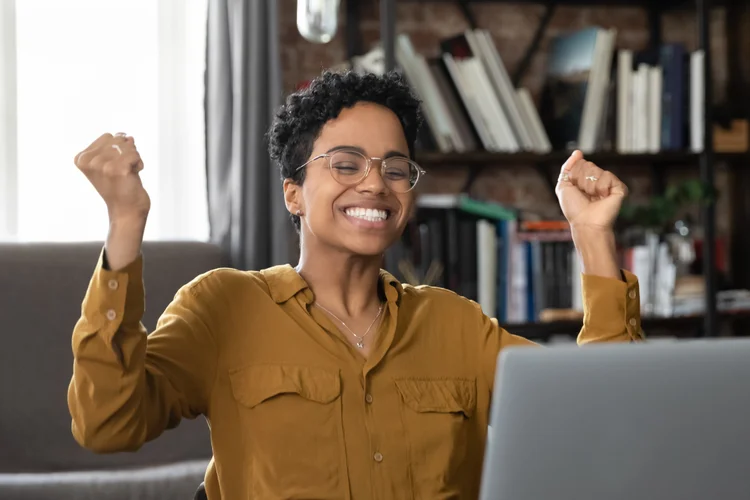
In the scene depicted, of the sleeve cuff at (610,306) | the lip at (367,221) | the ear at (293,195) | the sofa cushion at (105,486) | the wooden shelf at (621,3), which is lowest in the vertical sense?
the sofa cushion at (105,486)

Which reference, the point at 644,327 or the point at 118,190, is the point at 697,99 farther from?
the point at 118,190

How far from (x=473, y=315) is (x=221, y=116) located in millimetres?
1378

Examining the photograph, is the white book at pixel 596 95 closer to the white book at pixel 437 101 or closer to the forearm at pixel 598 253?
the white book at pixel 437 101

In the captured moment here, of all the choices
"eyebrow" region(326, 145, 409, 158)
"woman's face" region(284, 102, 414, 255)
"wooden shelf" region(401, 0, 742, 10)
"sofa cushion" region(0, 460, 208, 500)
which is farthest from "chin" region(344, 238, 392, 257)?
"wooden shelf" region(401, 0, 742, 10)

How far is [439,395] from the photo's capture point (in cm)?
131

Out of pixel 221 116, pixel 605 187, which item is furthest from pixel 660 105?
pixel 605 187

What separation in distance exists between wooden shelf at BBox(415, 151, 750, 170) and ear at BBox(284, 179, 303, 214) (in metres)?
1.25

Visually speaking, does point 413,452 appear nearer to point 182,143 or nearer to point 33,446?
point 33,446

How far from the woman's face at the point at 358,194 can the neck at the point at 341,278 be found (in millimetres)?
29

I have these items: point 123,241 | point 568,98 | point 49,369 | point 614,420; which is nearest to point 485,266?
point 568,98

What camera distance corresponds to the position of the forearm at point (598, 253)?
1344 mm

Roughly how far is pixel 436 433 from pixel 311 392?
0.60 feet

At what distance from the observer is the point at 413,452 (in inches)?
49.3

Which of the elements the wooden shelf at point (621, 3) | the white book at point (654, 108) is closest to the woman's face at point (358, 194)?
the white book at point (654, 108)
